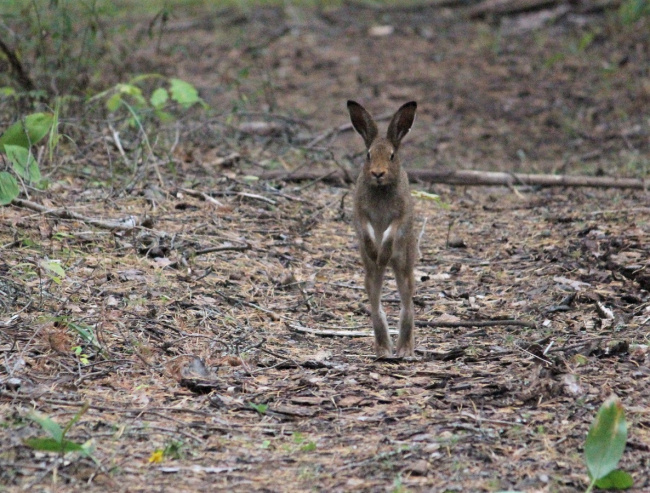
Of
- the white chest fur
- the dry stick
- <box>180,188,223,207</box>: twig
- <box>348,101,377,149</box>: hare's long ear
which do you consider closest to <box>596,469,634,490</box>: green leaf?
the white chest fur

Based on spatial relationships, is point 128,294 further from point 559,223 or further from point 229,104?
point 229,104

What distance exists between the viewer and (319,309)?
7.48m

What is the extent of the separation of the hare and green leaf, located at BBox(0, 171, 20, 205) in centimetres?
242

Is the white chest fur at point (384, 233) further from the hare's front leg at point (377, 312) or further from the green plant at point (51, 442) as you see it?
the green plant at point (51, 442)

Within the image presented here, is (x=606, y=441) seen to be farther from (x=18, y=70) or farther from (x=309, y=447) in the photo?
(x=18, y=70)

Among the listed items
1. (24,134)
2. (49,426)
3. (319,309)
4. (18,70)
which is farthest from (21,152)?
(49,426)

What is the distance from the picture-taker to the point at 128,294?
6762 mm

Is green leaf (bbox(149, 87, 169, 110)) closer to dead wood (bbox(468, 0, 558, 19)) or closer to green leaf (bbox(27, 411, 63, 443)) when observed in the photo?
green leaf (bbox(27, 411, 63, 443))

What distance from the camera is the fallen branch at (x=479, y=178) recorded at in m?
10.4

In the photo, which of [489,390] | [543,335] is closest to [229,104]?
[543,335]

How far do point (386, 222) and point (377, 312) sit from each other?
24.9 inches

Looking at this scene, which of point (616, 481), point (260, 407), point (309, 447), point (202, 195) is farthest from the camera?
point (202, 195)

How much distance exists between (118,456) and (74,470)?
25cm

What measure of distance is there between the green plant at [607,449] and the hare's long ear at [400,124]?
285 cm
